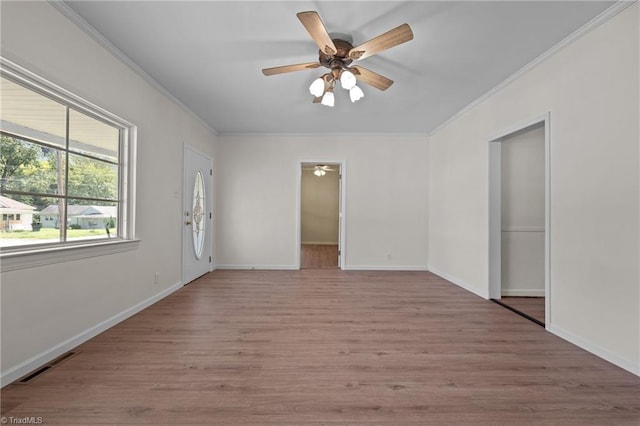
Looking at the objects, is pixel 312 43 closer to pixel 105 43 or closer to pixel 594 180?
pixel 105 43

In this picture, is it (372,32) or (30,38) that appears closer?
(30,38)

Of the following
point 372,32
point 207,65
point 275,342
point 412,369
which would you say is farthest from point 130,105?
point 412,369

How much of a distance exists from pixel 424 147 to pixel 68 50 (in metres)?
4.95

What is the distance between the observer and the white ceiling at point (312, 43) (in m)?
1.90

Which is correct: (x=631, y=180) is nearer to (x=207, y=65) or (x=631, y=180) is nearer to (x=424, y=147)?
(x=424, y=147)

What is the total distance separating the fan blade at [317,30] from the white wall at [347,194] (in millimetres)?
2877

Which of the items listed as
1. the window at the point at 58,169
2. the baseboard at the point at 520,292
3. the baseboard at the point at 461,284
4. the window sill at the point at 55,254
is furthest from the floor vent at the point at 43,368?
the baseboard at the point at 520,292

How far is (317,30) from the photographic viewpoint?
1829 millimetres

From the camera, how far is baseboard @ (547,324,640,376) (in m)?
1.77

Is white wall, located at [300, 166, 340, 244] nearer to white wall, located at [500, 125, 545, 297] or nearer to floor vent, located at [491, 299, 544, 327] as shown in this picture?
white wall, located at [500, 125, 545, 297]

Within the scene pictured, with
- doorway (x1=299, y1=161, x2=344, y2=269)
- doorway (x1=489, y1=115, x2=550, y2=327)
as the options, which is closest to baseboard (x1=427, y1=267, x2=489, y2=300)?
doorway (x1=489, y1=115, x2=550, y2=327)

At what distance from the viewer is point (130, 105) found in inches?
104

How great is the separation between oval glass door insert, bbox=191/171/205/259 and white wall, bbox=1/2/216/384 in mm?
529

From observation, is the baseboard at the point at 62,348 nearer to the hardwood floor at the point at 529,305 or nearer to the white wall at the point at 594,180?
the white wall at the point at 594,180
